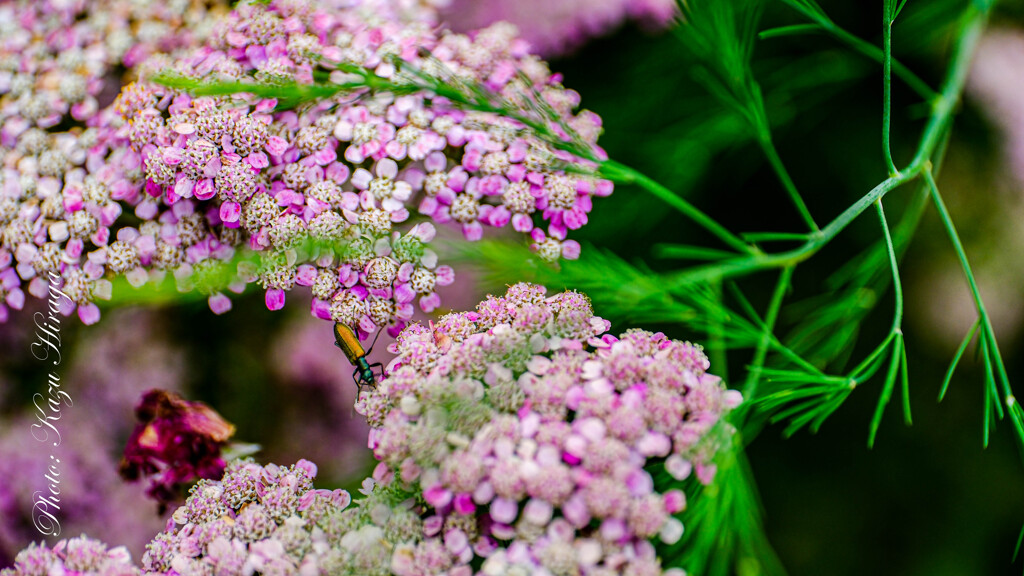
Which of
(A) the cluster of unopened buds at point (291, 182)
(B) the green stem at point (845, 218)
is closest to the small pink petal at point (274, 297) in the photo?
(A) the cluster of unopened buds at point (291, 182)

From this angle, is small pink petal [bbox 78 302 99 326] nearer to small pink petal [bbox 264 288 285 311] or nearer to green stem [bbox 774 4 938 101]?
small pink petal [bbox 264 288 285 311]

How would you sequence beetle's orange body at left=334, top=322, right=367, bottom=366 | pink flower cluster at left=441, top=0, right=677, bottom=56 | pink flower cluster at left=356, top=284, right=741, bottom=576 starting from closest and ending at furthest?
pink flower cluster at left=356, top=284, right=741, bottom=576
beetle's orange body at left=334, top=322, right=367, bottom=366
pink flower cluster at left=441, top=0, right=677, bottom=56

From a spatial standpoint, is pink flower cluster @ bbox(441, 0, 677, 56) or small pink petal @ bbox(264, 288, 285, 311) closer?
small pink petal @ bbox(264, 288, 285, 311)

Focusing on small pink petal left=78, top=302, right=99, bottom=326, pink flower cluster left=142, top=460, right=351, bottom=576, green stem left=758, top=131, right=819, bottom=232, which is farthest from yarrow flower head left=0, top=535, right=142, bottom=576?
green stem left=758, top=131, right=819, bottom=232

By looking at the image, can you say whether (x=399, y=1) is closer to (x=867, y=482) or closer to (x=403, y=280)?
(x=403, y=280)

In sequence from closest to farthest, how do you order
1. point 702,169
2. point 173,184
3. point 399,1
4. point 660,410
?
point 660,410, point 173,184, point 399,1, point 702,169

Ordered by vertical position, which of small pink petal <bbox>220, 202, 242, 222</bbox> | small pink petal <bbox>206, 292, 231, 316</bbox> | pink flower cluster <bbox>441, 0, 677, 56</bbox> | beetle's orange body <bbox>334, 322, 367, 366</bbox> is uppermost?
pink flower cluster <bbox>441, 0, 677, 56</bbox>

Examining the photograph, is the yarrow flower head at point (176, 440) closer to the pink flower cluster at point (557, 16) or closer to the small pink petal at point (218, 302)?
the small pink petal at point (218, 302)

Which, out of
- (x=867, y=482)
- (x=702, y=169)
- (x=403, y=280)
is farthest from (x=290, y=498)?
(x=867, y=482)
